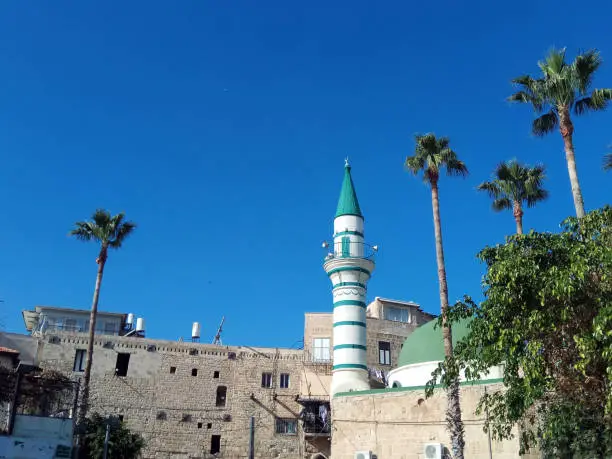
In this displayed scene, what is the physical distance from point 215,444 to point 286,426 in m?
3.87

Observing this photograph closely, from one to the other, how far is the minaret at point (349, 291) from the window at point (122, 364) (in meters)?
12.3

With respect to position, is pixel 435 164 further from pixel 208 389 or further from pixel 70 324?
pixel 70 324

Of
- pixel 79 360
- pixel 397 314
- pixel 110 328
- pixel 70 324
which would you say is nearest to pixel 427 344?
pixel 397 314

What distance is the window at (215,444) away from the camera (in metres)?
34.8

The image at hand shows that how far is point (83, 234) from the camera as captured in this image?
30203 mm

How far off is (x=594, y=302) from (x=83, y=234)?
22.9 meters

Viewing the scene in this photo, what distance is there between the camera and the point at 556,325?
48.2 feet

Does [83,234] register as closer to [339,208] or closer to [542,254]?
[339,208]

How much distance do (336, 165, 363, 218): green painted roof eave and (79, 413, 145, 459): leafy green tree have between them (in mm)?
13852

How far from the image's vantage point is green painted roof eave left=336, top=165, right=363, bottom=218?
31997 mm

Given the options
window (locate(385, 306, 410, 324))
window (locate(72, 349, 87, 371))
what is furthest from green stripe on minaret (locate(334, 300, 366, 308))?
window (locate(72, 349, 87, 371))

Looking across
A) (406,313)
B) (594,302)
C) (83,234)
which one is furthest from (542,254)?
(406,313)

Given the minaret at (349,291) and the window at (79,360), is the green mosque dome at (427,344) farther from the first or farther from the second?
the window at (79,360)

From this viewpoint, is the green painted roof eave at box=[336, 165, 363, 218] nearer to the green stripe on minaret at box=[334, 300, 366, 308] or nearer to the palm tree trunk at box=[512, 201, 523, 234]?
the green stripe on minaret at box=[334, 300, 366, 308]
